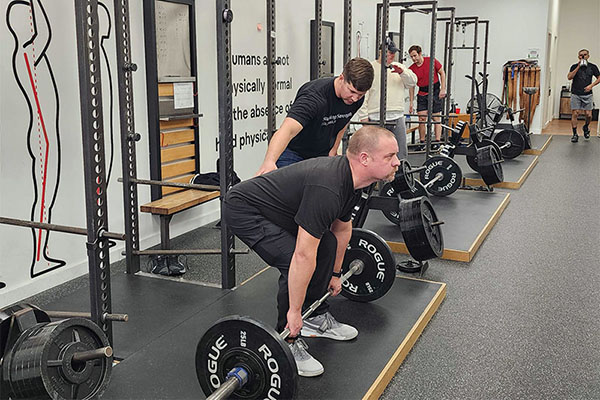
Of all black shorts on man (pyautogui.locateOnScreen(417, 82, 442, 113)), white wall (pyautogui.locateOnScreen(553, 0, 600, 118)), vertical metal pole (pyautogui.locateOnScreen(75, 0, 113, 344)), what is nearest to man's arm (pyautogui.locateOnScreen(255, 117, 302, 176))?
vertical metal pole (pyautogui.locateOnScreen(75, 0, 113, 344))

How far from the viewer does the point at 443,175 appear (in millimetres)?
5055

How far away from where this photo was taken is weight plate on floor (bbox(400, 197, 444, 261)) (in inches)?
124

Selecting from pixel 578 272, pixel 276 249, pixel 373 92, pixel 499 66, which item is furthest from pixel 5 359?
pixel 499 66

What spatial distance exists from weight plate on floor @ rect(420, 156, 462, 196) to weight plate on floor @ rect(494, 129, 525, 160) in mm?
2362

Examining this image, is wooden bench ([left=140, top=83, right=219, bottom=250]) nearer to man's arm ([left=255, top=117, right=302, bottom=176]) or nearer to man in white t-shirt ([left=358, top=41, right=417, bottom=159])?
man's arm ([left=255, top=117, right=302, bottom=176])

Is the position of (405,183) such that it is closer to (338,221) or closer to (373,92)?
(338,221)

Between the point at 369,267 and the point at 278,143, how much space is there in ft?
2.37

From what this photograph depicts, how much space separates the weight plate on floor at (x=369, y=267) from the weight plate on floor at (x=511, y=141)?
15.8 feet

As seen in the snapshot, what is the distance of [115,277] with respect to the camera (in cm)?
335

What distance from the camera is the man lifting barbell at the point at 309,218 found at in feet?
6.38

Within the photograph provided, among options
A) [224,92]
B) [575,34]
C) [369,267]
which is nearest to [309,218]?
[369,267]

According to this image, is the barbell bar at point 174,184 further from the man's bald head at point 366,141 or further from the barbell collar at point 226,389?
the barbell collar at point 226,389

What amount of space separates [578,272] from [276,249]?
2.18m

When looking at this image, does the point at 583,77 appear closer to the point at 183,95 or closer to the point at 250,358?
the point at 183,95
